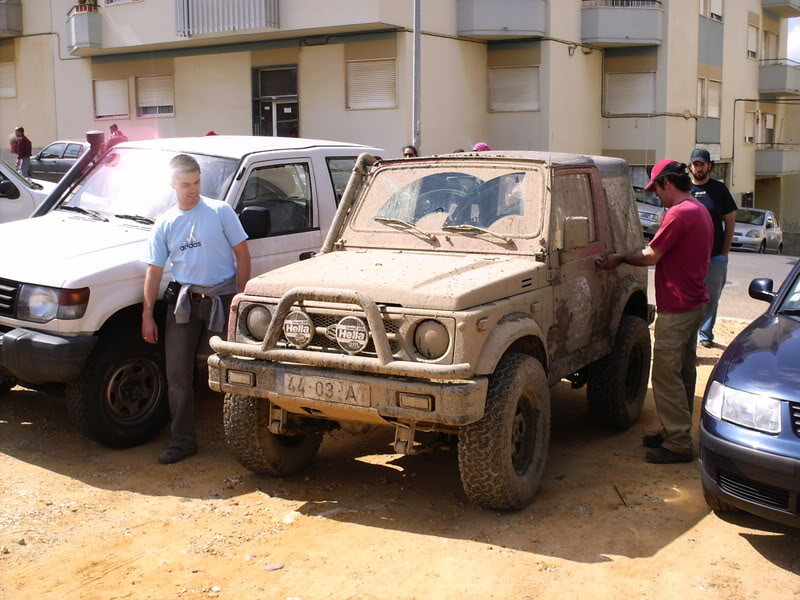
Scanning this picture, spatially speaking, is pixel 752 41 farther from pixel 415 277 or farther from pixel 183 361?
pixel 415 277

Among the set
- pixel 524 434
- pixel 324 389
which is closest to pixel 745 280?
pixel 524 434

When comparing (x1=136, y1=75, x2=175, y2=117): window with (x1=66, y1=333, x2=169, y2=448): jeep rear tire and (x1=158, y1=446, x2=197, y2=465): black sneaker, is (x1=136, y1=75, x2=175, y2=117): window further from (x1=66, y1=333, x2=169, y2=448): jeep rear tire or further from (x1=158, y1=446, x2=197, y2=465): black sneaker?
(x1=158, y1=446, x2=197, y2=465): black sneaker

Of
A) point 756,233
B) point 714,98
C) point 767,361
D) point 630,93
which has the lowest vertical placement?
point 756,233

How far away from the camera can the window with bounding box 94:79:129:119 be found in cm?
2959

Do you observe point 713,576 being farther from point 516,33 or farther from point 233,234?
point 516,33

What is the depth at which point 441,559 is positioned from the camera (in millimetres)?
4848

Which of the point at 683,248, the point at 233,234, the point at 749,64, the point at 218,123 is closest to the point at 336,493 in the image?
the point at 233,234

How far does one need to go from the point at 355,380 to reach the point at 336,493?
3.68ft

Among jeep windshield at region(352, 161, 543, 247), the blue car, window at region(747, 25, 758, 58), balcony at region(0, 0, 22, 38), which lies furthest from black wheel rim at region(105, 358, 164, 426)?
window at region(747, 25, 758, 58)

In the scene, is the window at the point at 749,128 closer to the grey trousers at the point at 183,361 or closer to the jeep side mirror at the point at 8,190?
the jeep side mirror at the point at 8,190

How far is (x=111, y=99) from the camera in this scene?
98.2 ft

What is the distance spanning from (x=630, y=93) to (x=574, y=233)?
1016 inches

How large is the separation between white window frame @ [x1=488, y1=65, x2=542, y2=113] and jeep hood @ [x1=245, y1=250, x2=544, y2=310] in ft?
73.4

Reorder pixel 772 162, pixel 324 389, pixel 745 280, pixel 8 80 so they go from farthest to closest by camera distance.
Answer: pixel 772 162, pixel 8 80, pixel 745 280, pixel 324 389
